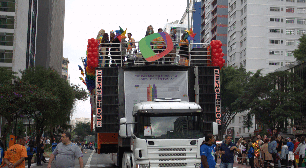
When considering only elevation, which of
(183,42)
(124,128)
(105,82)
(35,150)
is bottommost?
(35,150)

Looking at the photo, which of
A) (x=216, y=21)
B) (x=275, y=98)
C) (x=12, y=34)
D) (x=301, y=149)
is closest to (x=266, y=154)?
(x=301, y=149)

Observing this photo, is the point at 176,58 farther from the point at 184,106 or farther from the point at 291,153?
the point at 291,153

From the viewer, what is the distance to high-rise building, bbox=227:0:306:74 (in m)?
80.1

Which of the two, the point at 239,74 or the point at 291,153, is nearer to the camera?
the point at 291,153

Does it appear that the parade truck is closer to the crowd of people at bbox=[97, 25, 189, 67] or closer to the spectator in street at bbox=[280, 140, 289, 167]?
the crowd of people at bbox=[97, 25, 189, 67]

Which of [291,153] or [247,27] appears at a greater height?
[247,27]

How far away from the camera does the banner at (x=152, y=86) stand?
49.2ft

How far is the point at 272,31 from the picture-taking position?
80750 millimetres

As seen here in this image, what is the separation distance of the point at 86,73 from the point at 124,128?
16.3ft

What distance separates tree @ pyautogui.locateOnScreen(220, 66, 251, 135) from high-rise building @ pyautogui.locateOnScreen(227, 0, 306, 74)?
2421 cm

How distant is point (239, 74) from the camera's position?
54844mm

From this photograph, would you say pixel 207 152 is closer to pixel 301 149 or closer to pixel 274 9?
pixel 301 149

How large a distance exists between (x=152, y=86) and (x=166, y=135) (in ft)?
10.7

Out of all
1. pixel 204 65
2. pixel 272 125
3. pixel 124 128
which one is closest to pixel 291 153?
pixel 204 65
